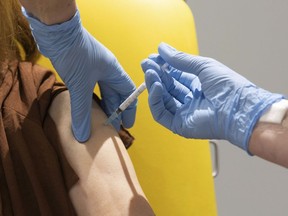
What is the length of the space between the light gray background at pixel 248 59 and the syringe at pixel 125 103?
111 cm

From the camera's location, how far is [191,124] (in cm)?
100

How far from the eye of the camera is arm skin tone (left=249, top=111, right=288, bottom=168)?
2.75 feet

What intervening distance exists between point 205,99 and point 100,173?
29 centimetres

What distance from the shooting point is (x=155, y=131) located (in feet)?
4.50

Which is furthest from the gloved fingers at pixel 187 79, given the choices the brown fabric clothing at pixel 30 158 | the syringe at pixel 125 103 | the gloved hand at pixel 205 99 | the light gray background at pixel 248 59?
the light gray background at pixel 248 59

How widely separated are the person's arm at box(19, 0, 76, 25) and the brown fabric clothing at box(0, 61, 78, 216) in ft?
0.75

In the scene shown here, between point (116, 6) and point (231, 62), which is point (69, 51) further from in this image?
point (231, 62)

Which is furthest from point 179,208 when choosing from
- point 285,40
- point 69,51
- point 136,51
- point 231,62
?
point 285,40

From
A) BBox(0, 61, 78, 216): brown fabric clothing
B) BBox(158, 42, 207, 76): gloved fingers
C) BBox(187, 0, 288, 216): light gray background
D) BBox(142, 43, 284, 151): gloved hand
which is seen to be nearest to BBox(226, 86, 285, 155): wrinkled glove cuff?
BBox(142, 43, 284, 151): gloved hand

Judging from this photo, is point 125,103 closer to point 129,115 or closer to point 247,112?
point 129,115

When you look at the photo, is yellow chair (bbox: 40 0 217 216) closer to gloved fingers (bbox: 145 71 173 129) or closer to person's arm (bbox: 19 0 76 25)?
gloved fingers (bbox: 145 71 173 129)

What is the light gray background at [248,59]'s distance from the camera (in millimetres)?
2096

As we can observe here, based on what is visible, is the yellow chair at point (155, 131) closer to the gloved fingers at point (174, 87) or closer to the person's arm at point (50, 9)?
the gloved fingers at point (174, 87)

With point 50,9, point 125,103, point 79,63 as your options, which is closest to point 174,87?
point 125,103
